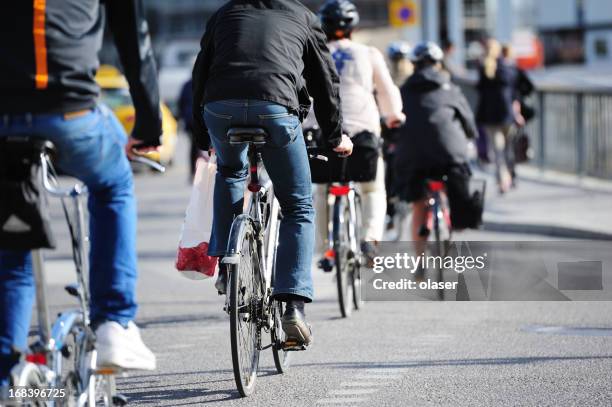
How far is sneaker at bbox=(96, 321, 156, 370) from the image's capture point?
14.4 feet

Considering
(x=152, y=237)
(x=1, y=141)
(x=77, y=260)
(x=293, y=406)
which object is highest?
(x=1, y=141)

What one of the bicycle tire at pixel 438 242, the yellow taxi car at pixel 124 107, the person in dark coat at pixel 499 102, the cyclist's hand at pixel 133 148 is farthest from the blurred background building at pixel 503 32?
the cyclist's hand at pixel 133 148

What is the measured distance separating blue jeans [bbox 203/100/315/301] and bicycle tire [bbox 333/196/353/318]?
2.18 m

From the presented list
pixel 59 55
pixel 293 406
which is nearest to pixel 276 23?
pixel 293 406

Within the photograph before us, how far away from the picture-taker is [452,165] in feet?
32.4

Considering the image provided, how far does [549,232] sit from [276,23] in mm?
7723

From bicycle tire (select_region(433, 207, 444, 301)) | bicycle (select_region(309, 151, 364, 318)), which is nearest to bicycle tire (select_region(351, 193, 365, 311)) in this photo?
bicycle (select_region(309, 151, 364, 318))

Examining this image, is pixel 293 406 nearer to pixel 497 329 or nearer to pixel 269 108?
pixel 269 108

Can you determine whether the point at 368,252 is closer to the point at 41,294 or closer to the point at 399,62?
the point at 399,62

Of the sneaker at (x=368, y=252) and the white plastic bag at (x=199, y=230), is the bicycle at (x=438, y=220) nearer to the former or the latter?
the sneaker at (x=368, y=252)

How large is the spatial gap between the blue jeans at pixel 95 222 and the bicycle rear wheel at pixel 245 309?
141 centimetres

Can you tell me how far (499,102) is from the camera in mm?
17734

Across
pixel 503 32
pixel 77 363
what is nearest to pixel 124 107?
pixel 77 363

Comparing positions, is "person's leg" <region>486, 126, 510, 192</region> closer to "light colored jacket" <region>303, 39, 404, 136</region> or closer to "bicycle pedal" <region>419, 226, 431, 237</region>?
"bicycle pedal" <region>419, 226, 431, 237</region>
